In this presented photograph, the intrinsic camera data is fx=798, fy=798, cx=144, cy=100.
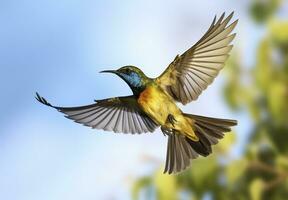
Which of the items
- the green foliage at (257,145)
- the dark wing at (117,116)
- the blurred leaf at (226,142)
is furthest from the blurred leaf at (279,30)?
the dark wing at (117,116)

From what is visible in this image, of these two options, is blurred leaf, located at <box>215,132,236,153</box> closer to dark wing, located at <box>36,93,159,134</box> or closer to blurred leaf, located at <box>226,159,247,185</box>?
blurred leaf, located at <box>226,159,247,185</box>

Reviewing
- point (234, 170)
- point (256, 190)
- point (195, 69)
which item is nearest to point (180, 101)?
point (195, 69)

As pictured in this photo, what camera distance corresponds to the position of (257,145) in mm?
10977

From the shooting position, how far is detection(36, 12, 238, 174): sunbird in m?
3.20

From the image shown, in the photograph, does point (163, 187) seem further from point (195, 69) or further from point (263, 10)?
point (195, 69)

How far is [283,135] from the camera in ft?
37.1

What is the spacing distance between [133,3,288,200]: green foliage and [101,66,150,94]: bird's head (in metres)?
5.83

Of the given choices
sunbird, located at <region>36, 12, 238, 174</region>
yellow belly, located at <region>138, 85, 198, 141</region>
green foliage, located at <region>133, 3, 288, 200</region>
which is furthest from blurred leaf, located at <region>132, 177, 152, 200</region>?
yellow belly, located at <region>138, 85, 198, 141</region>

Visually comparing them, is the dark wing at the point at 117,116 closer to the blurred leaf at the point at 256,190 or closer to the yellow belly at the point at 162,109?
the yellow belly at the point at 162,109

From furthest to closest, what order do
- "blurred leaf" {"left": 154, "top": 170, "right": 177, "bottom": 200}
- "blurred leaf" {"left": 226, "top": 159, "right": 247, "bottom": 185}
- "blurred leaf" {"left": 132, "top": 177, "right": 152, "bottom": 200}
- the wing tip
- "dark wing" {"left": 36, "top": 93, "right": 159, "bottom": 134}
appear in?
"blurred leaf" {"left": 226, "top": 159, "right": 247, "bottom": 185} < "blurred leaf" {"left": 154, "top": 170, "right": 177, "bottom": 200} < "blurred leaf" {"left": 132, "top": 177, "right": 152, "bottom": 200} < "dark wing" {"left": 36, "top": 93, "right": 159, "bottom": 134} < the wing tip

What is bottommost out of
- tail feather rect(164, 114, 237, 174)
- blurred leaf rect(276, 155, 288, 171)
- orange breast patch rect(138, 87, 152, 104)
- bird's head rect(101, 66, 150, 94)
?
blurred leaf rect(276, 155, 288, 171)

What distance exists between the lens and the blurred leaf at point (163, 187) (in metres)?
9.22

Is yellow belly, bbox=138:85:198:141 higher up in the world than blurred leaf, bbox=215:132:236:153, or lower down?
higher up

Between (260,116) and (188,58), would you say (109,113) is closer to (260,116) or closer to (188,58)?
(188,58)
